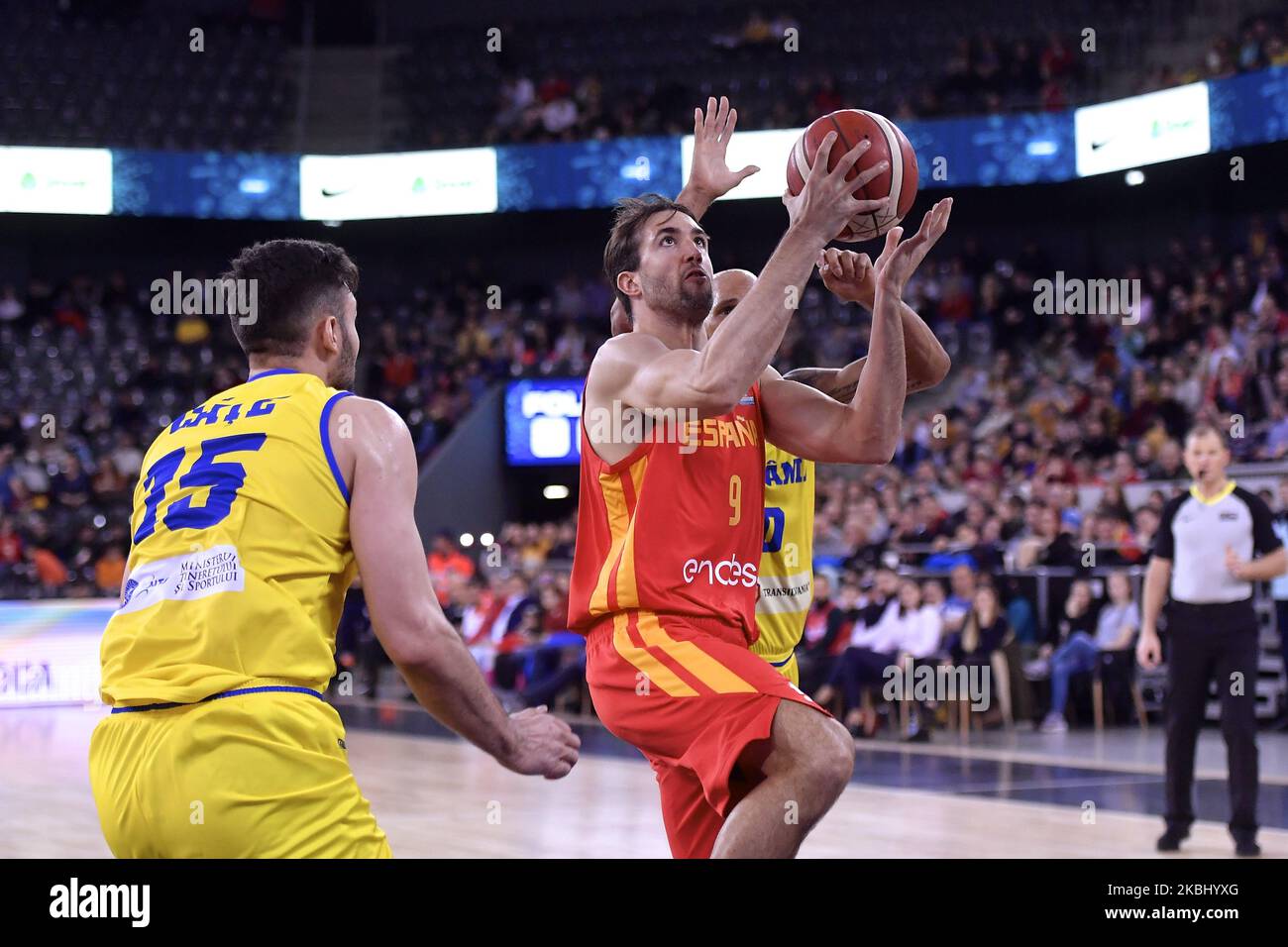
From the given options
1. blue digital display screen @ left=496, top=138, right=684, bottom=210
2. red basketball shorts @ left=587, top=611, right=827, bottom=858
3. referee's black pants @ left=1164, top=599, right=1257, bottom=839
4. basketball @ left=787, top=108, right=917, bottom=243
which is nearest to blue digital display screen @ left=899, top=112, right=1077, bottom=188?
blue digital display screen @ left=496, top=138, right=684, bottom=210

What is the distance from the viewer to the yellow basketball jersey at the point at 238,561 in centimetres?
284

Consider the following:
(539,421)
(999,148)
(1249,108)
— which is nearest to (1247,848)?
(1249,108)

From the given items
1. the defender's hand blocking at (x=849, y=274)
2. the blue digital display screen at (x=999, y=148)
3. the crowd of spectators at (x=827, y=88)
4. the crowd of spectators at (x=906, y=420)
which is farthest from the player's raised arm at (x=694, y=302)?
the blue digital display screen at (x=999, y=148)

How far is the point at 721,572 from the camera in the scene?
409cm

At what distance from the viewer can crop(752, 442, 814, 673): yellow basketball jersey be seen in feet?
15.3

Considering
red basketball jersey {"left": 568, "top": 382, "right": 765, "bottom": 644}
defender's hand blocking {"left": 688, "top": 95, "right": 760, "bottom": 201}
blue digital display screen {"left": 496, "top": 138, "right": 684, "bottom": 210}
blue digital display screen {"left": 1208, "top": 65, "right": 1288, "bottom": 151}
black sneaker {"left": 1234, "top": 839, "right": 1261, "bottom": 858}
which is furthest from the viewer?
blue digital display screen {"left": 496, "top": 138, "right": 684, "bottom": 210}

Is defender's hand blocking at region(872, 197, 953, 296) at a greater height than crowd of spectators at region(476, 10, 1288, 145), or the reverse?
crowd of spectators at region(476, 10, 1288, 145)

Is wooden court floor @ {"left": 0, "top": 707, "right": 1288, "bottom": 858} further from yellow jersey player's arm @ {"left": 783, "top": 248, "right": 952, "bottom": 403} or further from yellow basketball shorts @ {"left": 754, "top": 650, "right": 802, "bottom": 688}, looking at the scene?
yellow jersey player's arm @ {"left": 783, "top": 248, "right": 952, "bottom": 403}

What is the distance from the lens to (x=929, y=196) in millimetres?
21688

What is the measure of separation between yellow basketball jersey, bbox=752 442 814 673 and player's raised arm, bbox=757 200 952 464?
327 millimetres

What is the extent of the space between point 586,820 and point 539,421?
1436 centimetres

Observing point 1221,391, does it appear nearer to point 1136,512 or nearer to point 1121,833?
point 1136,512

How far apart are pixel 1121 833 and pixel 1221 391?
8.81 m
